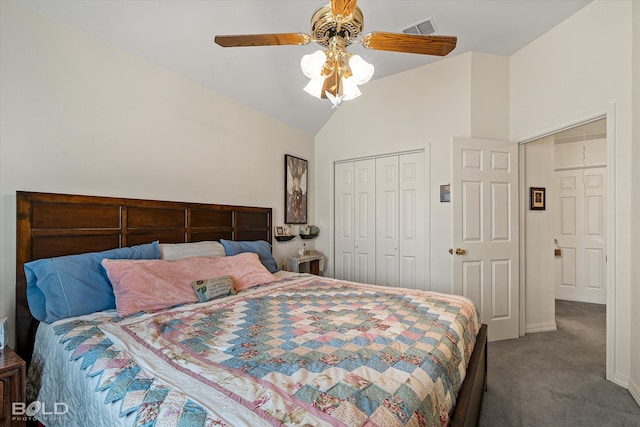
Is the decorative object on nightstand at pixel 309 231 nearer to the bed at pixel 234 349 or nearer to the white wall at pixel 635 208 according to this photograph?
the bed at pixel 234 349

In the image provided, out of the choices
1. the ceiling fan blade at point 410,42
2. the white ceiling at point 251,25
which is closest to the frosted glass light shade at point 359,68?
the ceiling fan blade at point 410,42

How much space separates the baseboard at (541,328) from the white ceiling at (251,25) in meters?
2.99

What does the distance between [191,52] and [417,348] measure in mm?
2750

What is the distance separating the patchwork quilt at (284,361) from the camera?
845mm

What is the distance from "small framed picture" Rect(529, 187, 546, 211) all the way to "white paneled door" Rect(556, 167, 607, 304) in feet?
6.57

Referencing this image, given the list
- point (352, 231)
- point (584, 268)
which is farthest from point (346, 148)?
point (584, 268)

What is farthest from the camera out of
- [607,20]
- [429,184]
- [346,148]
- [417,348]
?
[346,148]

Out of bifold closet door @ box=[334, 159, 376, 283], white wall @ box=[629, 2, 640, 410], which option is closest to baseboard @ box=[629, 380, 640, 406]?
white wall @ box=[629, 2, 640, 410]

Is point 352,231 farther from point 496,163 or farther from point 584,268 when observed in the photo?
point 584,268

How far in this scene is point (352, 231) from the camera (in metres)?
4.01

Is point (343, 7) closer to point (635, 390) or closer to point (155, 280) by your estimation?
point (155, 280)

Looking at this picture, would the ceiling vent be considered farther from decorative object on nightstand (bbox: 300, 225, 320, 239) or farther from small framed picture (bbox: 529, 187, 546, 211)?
decorative object on nightstand (bbox: 300, 225, 320, 239)

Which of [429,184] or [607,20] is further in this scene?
[429,184]

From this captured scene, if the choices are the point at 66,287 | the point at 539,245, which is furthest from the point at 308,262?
the point at 539,245
